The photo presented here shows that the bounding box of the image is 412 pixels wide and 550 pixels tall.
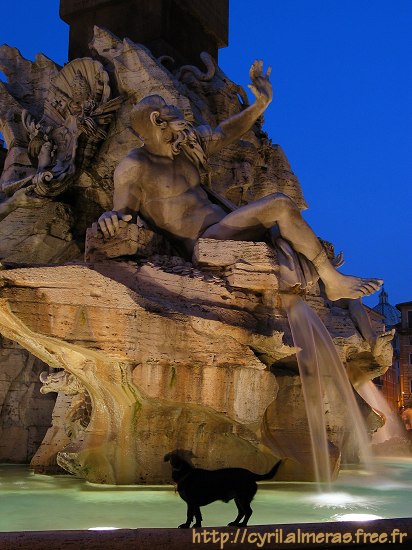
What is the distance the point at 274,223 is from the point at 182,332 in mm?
1588

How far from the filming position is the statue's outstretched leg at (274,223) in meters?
5.88

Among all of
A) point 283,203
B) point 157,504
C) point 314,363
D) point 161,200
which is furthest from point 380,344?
point 157,504

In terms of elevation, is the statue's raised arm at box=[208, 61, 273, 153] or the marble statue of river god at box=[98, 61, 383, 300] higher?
the statue's raised arm at box=[208, 61, 273, 153]

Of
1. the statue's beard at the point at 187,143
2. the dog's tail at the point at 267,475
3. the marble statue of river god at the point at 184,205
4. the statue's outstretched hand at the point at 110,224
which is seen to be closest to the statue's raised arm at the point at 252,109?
the statue's beard at the point at 187,143

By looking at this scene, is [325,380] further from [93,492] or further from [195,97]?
[195,97]

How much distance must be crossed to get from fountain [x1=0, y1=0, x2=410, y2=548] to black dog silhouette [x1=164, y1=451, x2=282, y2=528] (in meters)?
1.74

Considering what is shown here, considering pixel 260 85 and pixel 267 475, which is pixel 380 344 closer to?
pixel 260 85

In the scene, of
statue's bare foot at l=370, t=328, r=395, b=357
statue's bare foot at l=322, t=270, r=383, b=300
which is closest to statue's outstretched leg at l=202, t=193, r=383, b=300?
statue's bare foot at l=322, t=270, r=383, b=300

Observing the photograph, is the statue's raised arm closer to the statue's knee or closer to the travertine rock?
the statue's knee

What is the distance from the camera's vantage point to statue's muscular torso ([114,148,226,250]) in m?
6.07

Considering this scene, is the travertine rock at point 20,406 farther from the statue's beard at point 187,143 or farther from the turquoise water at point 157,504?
the statue's beard at point 187,143

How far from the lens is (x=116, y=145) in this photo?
29.4ft

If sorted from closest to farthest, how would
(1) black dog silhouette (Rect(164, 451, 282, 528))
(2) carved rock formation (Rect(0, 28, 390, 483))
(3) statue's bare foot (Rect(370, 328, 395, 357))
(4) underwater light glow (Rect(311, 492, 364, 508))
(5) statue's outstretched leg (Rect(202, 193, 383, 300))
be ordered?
(1) black dog silhouette (Rect(164, 451, 282, 528)) → (4) underwater light glow (Rect(311, 492, 364, 508)) → (2) carved rock formation (Rect(0, 28, 390, 483)) → (5) statue's outstretched leg (Rect(202, 193, 383, 300)) → (3) statue's bare foot (Rect(370, 328, 395, 357))

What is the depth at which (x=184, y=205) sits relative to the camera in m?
6.11
